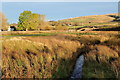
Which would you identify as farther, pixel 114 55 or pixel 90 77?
pixel 114 55

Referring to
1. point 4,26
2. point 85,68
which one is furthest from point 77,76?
point 4,26

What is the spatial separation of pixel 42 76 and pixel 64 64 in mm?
1240

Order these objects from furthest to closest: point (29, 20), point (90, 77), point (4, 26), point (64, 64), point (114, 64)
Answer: point (29, 20) < point (4, 26) < point (64, 64) < point (114, 64) < point (90, 77)

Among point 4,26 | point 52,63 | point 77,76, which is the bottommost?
point 77,76

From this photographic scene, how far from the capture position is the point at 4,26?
52.2 metres

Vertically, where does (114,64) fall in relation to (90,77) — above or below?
above

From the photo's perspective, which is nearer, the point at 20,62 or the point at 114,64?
the point at 114,64

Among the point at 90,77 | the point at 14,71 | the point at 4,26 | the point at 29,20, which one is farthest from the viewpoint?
the point at 29,20

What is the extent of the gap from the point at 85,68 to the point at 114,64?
3.21ft

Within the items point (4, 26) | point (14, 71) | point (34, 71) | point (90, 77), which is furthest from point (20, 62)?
point (4, 26)

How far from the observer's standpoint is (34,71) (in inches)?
197

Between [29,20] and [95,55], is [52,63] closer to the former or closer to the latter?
[95,55]

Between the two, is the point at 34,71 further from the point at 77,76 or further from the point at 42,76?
the point at 77,76

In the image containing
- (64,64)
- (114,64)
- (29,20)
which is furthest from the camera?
(29,20)
